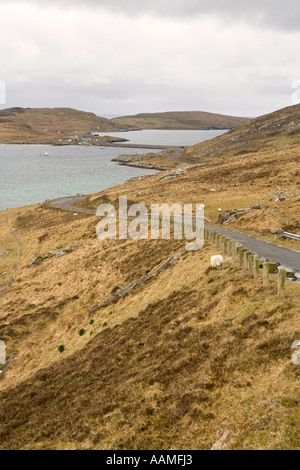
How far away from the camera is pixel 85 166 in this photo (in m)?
167

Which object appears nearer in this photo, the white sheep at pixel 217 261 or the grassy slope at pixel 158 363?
the grassy slope at pixel 158 363

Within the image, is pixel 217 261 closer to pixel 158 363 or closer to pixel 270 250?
pixel 270 250

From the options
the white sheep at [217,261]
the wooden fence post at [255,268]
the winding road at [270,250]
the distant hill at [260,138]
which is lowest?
the white sheep at [217,261]

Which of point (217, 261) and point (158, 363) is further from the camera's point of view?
point (217, 261)

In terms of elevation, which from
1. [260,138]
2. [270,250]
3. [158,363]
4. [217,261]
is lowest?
[158,363]

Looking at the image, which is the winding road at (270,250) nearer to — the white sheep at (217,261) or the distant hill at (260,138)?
the white sheep at (217,261)

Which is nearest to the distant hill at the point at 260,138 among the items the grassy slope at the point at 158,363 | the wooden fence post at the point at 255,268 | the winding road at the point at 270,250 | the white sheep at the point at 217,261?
the winding road at the point at 270,250

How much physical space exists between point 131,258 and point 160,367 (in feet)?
72.5

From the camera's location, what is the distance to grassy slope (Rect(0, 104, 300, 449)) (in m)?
9.67

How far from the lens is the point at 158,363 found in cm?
1389

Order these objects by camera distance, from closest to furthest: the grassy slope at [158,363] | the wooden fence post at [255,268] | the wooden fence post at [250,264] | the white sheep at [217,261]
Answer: the grassy slope at [158,363], the wooden fence post at [255,268], the wooden fence post at [250,264], the white sheep at [217,261]

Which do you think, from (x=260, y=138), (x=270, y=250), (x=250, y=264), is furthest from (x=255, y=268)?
(x=260, y=138)

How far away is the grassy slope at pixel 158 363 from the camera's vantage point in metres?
9.67
